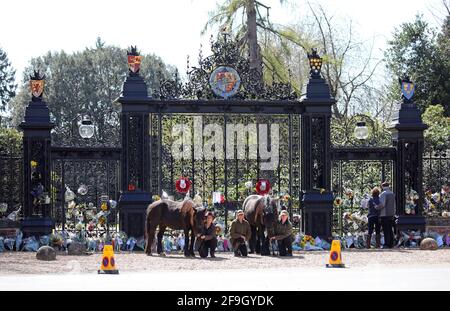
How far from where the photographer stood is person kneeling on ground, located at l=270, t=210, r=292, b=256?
2111 centimetres

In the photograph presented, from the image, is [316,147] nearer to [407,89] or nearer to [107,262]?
[407,89]

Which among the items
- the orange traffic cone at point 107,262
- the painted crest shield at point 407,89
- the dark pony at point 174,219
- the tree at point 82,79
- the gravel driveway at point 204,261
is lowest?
the gravel driveway at point 204,261

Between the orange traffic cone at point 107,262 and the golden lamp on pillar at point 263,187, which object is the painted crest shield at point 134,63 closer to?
the golden lamp on pillar at point 263,187

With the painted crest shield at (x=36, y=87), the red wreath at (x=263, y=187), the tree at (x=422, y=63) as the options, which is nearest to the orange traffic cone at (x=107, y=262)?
the red wreath at (x=263, y=187)

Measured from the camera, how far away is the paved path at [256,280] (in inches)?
569

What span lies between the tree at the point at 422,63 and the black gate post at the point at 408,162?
16.0 m

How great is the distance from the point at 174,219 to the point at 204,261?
1794mm

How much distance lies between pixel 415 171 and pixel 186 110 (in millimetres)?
5646

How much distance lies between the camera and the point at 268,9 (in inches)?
Answer: 1383

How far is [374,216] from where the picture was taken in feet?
75.5

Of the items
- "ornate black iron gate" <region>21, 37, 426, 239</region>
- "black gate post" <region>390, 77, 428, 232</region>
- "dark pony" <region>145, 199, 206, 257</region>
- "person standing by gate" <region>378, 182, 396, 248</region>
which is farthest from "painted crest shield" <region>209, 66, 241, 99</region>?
"person standing by gate" <region>378, 182, 396, 248</region>

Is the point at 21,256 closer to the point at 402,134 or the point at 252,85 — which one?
the point at 252,85

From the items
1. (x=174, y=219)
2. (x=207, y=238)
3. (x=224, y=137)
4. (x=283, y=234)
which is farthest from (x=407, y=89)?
(x=174, y=219)

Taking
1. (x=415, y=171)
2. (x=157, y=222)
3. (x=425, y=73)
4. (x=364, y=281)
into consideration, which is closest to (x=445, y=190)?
(x=415, y=171)
